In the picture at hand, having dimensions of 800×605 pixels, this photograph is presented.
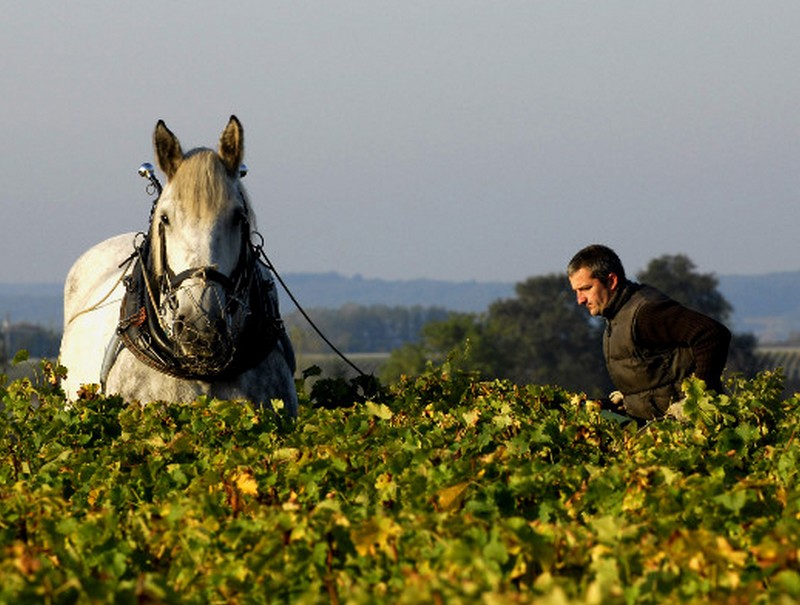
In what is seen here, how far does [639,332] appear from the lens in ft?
32.3

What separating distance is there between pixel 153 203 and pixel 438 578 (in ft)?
23.9

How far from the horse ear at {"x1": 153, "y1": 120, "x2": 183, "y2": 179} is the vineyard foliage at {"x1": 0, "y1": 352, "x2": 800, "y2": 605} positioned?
7.37 feet

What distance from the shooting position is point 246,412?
838 centimetres

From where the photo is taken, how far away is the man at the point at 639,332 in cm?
977

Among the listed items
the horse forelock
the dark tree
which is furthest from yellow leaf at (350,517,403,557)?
the dark tree

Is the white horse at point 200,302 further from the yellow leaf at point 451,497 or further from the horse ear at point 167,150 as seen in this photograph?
the yellow leaf at point 451,497

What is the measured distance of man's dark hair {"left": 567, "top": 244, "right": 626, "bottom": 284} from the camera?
9883 mm

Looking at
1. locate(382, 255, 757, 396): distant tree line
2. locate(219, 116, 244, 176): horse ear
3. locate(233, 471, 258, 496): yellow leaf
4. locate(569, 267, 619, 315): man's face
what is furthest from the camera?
locate(382, 255, 757, 396): distant tree line

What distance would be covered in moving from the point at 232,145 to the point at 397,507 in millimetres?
5298

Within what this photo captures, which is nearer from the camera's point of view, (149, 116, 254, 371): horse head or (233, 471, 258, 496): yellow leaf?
(233, 471, 258, 496): yellow leaf

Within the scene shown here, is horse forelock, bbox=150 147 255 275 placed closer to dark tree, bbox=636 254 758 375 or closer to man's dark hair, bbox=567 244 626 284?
man's dark hair, bbox=567 244 626 284

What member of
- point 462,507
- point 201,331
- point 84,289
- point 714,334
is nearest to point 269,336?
point 201,331

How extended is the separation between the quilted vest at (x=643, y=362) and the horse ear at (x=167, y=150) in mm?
3008

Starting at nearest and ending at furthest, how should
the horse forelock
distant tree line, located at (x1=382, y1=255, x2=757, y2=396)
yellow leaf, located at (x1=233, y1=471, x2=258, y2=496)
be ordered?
1. yellow leaf, located at (x1=233, y1=471, x2=258, y2=496)
2. the horse forelock
3. distant tree line, located at (x1=382, y1=255, x2=757, y2=396)
